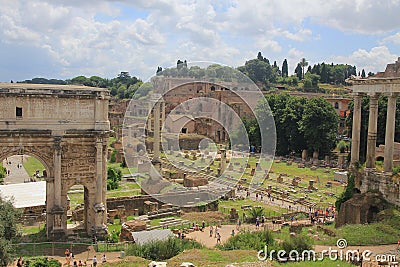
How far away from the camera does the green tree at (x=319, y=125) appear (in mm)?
48781

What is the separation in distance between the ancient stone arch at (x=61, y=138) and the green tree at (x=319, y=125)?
32.8 metres

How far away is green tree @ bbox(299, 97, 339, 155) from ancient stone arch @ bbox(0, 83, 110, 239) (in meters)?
32.8

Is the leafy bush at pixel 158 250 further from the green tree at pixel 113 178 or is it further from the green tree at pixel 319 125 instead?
the green tree at pixel 319 125

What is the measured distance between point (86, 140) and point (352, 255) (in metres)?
13.0

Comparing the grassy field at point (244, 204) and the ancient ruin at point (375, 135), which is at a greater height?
the ancient ruin at point (375, 135)

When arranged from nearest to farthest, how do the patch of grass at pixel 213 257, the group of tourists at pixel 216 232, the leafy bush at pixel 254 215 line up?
the patch of grass at pixel 213 257
the group of tourists at pixel 216 232
the leafy bush at pixel 254 215

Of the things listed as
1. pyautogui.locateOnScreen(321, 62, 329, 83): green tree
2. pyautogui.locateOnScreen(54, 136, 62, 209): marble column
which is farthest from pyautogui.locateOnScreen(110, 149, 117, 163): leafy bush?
pyautogui.locateOnScreen(321, 62, 329, 83): green tree

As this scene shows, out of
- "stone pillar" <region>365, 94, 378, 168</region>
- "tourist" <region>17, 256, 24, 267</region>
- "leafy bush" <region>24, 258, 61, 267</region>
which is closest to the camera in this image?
"leafy bush" <region>24, 258, 61, 267</region>

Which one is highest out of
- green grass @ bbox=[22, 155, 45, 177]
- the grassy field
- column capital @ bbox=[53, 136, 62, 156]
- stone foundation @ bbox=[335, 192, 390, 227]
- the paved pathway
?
column capital @ bbox=[53, 136, 62, 156]

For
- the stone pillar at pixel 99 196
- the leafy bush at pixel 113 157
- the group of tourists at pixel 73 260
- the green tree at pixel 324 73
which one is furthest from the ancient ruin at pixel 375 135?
the green tree at pixel 324 73

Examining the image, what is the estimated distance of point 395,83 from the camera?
20766 mm

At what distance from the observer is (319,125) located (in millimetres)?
48969

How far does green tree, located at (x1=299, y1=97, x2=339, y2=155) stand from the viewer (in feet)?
160

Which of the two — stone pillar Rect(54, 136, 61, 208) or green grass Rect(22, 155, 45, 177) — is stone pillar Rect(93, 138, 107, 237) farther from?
green grass Rect(22, 155, 45, 177)
